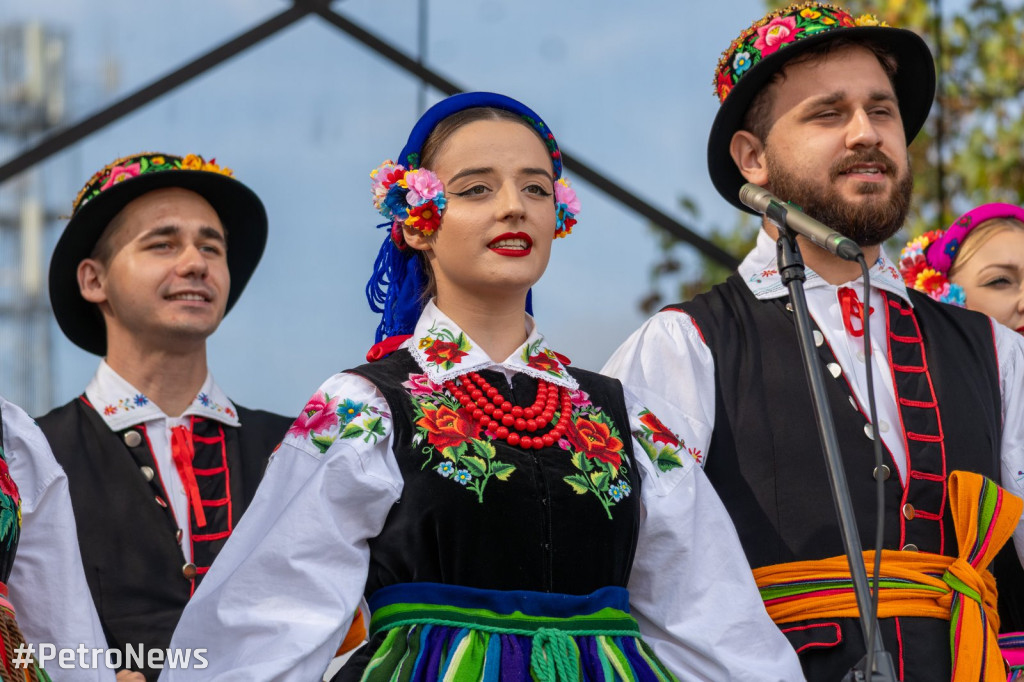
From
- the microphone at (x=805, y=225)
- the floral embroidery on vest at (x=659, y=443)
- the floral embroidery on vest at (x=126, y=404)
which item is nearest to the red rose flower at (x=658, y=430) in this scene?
the floral embroidery on vest at (x=659, y=443)

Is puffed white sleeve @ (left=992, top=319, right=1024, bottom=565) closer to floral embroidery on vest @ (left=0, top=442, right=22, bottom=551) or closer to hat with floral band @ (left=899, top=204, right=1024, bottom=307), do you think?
hat with floral band @ (left=899, top=204, right=1024, bottom=307)

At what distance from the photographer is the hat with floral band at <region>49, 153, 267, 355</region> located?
12.9 feet

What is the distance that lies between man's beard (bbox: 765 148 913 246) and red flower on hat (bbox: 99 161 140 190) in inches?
Answer: 67.0

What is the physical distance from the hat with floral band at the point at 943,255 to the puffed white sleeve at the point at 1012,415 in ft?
2.51

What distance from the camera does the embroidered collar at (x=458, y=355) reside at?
2.76 metres

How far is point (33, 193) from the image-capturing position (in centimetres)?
446

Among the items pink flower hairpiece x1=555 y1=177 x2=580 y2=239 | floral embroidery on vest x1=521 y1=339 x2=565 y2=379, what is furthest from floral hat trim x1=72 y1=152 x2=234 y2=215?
floral embroidery on vest x1=521 y1=339 x2=565 y2=379

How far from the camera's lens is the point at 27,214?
4.45m

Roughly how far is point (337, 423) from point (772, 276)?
107cm

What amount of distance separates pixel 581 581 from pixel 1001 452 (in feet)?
3.39

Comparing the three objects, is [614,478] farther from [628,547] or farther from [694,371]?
[694,371]

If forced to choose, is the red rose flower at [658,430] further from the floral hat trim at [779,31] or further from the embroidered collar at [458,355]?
the floral hat trim at [779,31]

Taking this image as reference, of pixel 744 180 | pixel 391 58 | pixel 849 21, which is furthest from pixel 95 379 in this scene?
pixel 849 21

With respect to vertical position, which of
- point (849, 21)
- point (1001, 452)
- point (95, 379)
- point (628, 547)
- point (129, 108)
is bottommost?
point (628, 547)
